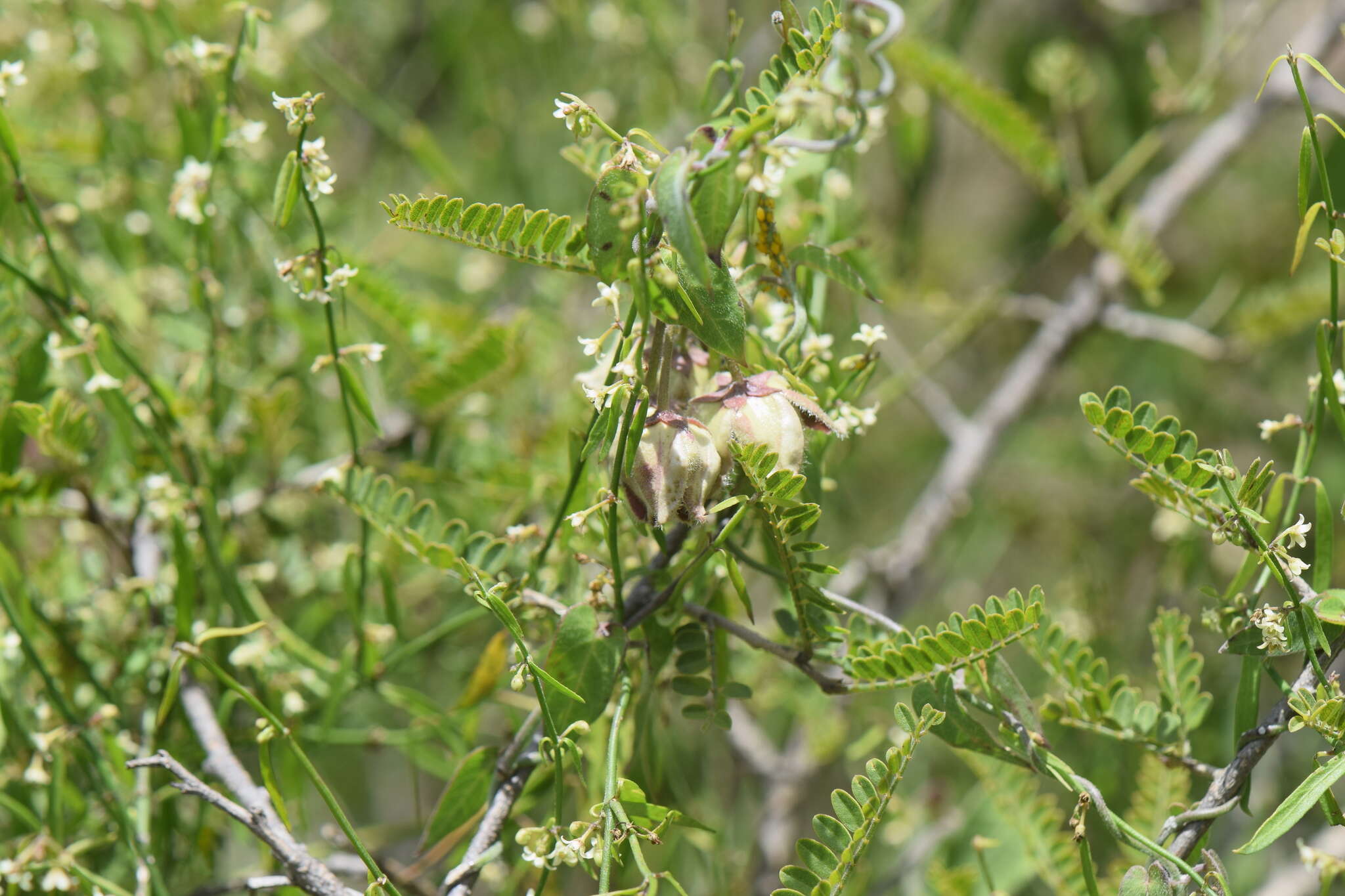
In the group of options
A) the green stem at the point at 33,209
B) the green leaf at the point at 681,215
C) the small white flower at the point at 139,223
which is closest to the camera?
the green leaf at the point at 681,215

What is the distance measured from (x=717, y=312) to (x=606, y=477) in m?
0.12

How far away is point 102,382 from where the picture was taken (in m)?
0.60

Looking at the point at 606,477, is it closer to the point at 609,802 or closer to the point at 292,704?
the point at 609,802

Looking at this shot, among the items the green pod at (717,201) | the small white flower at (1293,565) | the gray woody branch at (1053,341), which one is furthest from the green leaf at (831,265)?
the gray woody branch at (1053,341)

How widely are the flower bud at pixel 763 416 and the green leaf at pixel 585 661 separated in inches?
3.9

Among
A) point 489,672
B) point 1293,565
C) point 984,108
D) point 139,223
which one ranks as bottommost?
point 489,672

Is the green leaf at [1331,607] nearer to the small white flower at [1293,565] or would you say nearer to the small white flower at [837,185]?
the small white flower at [1293,565]

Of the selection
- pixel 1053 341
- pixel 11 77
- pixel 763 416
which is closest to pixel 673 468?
pixel 763 416

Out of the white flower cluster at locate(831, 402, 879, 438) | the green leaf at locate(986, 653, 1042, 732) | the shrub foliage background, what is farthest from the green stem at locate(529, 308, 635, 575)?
the green leaf at locate(986, 653, 1042, 732)

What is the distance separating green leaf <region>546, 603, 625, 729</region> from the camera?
1.53 feet

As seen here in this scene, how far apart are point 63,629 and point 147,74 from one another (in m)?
0.65

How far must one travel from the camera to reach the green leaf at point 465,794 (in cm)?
51

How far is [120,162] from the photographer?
0.94 m

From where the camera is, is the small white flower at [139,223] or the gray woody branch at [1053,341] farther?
the gray woody branch at [1053,341]
